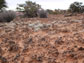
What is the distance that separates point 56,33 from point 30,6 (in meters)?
6.79

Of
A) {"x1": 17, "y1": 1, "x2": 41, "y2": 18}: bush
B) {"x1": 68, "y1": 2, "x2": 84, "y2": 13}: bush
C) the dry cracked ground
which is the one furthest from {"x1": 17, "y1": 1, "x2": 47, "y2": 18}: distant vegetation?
the dry cracked ground

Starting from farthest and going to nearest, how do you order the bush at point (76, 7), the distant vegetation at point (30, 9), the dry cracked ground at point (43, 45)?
the bush at point (76, 7), the distant vegetation at point (30, 9), the dry cracked ground at point (43, 45)

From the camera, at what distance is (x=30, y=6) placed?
10078 mm

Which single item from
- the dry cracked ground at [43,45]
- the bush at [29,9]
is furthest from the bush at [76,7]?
the dry cracked ground at [43,45]

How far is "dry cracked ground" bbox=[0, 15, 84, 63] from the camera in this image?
109 inches

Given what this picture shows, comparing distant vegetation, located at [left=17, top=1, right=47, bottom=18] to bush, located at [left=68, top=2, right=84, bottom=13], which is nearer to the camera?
distant vegetation, located at [left=17, top=1, right=47, bottom=18]

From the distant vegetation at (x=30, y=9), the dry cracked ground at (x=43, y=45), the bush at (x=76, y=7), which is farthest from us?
the bush at (x=76, y=7)

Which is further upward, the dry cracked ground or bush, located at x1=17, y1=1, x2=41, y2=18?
bush, located at x1=17, y1=1, x2=41, y2=18

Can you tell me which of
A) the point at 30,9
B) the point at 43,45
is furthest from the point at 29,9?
the point at 43,45

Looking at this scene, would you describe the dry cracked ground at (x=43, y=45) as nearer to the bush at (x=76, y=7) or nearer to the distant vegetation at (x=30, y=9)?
the distant vegetation at (x=30, y=9)

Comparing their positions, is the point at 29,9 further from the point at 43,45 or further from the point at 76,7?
the point at 43,45

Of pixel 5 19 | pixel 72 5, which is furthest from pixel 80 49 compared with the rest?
pixel 72 5

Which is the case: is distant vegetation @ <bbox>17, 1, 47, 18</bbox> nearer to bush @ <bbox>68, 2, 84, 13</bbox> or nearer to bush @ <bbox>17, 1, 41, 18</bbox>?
bush @ <bbox>17, 1, 41, 18</bbox>

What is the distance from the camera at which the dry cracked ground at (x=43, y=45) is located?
2775mm
